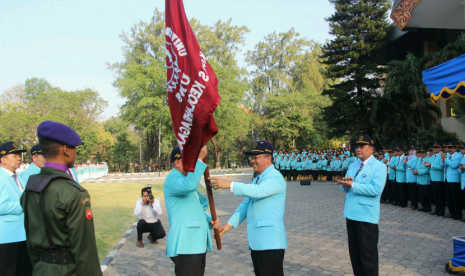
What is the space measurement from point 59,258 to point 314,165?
23877 millimetres

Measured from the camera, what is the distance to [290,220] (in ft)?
33.0

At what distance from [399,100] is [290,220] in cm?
1875

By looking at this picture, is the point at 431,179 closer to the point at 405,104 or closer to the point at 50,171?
the point at 50,171

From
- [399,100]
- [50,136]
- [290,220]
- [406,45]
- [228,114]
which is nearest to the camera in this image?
[50,136]

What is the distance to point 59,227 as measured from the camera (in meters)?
2.34

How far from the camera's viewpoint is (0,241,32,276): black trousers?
12.9ft

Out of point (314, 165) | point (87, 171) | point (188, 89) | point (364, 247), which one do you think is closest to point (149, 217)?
point (364, 247)

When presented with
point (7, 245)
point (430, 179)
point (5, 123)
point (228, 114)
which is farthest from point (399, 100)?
point (5, 123)

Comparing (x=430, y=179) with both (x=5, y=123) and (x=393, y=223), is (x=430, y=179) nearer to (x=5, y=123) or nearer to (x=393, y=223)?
(x=393, y=223)

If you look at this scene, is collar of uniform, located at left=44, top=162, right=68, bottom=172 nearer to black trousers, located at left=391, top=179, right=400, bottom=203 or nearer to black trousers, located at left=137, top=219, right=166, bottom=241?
black trousers, located at left=137, top=219, right=166, bottom=241

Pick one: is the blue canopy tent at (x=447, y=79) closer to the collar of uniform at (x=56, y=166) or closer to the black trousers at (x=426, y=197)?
the collar of uniform at (x=56, y=166)

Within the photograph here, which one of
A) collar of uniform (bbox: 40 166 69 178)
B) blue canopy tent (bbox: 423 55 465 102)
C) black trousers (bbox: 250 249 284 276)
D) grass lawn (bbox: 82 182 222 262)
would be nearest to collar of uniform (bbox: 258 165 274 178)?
black trousers (bbox: 250 249 284 276)

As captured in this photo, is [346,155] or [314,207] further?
[346,155]

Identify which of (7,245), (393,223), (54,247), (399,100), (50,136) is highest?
(399,100)
